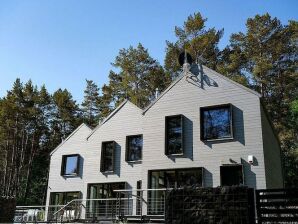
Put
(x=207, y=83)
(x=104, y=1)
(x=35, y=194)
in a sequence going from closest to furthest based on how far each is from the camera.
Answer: (x=104, y=1) → (x=207, y=83) → (x=35, y=194)

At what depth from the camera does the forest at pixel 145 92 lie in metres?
31.6

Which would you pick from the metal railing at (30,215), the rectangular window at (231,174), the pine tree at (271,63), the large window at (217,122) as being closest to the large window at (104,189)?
the metal railing at (30,215)

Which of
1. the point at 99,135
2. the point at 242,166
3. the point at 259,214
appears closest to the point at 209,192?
the point at 259,214

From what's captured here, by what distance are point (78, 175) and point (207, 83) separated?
11.3m

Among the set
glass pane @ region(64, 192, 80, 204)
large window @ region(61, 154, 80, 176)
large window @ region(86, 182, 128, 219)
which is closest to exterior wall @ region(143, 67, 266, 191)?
large window @ region(86, 182, 128, 219)

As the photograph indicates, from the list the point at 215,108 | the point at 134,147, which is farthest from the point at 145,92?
the point at 215,108

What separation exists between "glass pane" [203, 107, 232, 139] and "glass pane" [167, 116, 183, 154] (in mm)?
1251

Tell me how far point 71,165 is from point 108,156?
392cm

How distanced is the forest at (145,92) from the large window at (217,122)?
41.2 ft

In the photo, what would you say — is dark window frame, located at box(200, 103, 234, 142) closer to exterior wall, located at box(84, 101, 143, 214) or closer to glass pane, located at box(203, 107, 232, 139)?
glass pane, located at box(203, 107, 232, 139)

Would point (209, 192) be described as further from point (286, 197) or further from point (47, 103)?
point (47, 103)

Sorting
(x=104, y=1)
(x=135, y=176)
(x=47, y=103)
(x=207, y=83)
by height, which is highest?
(x=47, y=103)

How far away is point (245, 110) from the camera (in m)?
15.3

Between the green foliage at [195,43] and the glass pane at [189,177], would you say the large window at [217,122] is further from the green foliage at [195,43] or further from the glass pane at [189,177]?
the green foliage at [195,43]
